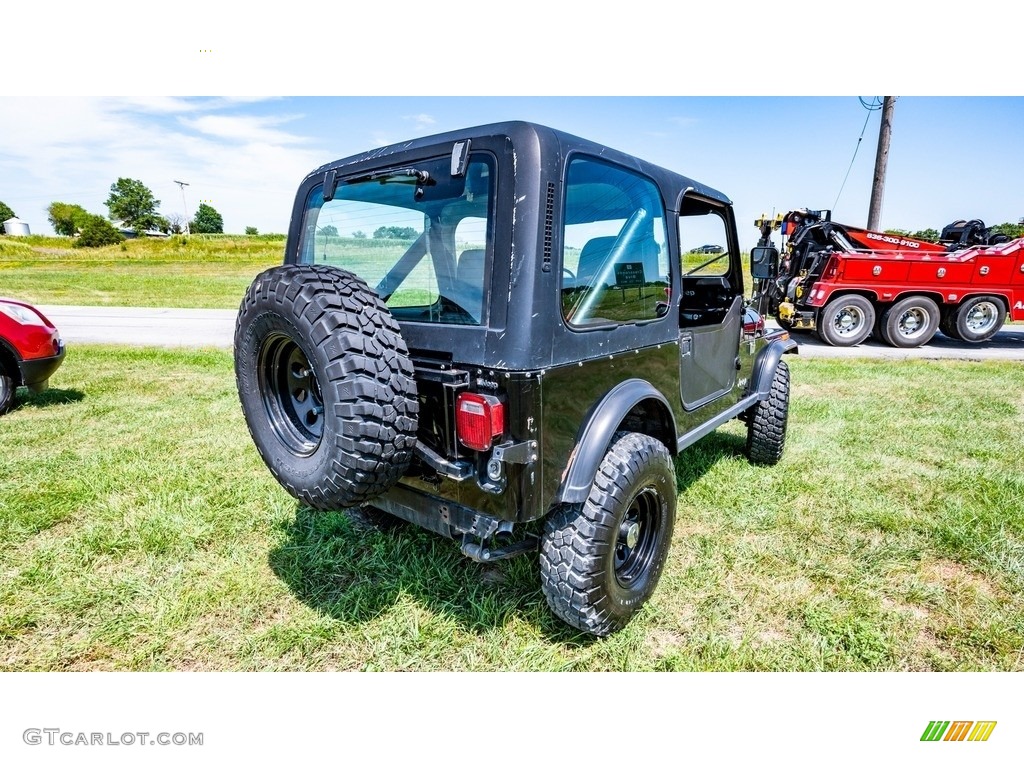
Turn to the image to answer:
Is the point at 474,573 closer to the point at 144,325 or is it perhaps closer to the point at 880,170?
the point at 144,325

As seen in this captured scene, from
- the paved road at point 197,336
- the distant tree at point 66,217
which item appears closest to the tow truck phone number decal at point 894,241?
the paved road at point 197,336

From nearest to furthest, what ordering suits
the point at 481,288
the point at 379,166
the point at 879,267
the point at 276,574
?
the point at 481,288 → the point at 379,166 → the point at 276,574 → the point at 879,267

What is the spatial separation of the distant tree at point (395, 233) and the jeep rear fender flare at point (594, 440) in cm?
110

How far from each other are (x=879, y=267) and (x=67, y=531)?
36.5ft

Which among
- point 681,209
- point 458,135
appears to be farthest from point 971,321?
point 458,135

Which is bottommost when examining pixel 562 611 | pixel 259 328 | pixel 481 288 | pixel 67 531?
pixel 67 531

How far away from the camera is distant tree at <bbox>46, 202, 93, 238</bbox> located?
37.5 metres

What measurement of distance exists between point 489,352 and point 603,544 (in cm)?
89

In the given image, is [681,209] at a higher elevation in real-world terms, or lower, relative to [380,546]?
higher

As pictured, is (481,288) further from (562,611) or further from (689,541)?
(689,541)

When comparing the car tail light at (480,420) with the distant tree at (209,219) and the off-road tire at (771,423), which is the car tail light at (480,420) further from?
the distant tree at (209,219)

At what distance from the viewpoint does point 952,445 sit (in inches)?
172

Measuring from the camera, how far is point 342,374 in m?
1.72

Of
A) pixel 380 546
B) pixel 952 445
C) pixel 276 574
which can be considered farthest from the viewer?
pixel 952 445
